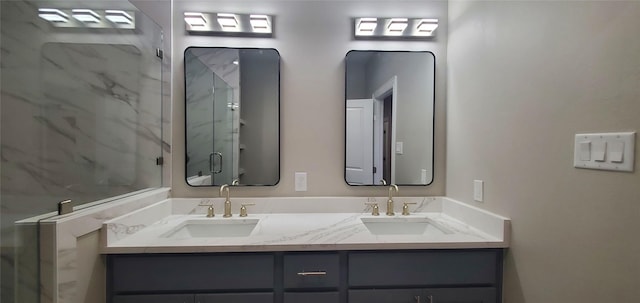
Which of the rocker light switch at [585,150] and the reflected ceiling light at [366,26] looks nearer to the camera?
the rocker light switch at [585,150]

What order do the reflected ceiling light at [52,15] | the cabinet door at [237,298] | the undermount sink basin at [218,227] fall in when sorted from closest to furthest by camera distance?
the reflected ceiling light at [52,15], the cabinet door at [237,298], the undermount sink basin at [218,227]

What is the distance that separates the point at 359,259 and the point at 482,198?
2.31ft

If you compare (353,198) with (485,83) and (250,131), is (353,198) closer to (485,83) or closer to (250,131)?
(250,131)

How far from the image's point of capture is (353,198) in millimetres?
1825

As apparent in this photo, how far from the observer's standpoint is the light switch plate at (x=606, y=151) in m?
0.79

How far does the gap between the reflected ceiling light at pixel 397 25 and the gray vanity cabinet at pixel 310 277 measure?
1.31m

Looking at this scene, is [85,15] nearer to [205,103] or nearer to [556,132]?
[205,103]

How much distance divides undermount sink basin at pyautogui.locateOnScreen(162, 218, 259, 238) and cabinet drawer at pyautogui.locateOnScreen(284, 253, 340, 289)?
46 cm

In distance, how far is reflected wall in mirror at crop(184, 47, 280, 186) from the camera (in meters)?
1.80

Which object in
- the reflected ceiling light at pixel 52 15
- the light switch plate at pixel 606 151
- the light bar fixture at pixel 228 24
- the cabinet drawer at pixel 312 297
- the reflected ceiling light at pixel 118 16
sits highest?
the light bar fixture at pixel 228 24

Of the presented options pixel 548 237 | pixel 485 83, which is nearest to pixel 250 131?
pixel 485 83

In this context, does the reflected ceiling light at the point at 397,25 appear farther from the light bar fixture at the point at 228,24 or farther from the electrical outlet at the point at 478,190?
the electrical outlet at the point at 478,190

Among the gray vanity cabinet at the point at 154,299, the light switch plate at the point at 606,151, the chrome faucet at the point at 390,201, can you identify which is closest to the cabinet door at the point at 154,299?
the gray vanity cabinet at the point at 154,299

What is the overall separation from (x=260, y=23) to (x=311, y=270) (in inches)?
56.4
